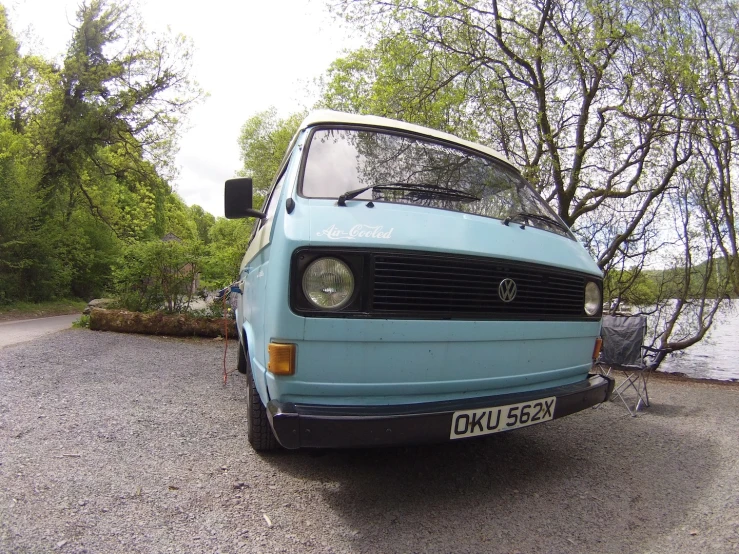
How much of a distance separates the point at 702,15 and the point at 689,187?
333cm

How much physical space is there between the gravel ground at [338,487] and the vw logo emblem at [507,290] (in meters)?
1.08

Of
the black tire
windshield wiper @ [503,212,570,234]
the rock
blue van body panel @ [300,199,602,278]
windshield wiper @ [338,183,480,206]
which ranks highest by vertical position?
windshield wiper @ [338,183,480,206]

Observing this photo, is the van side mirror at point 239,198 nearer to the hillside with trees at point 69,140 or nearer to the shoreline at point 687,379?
the shoreline at point 687,379

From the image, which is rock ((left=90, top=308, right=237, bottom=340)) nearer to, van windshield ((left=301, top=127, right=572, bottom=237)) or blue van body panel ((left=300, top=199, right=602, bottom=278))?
Result: van windshield ((left=301, top=127, right=572, bottom=237))

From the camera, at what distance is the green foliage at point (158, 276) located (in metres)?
9.43

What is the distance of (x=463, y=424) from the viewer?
2.28m

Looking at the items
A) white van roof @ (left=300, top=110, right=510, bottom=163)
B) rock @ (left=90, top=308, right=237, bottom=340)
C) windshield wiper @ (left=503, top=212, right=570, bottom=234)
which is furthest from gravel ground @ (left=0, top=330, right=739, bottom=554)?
rock @ (left=90, top=308, right=237, bottom=340)

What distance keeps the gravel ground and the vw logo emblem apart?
108cm

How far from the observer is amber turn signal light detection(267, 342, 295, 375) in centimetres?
218

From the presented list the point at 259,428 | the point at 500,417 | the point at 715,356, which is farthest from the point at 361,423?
the point at 715,356

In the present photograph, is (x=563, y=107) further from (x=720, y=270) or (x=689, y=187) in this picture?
(x=720, y=270)

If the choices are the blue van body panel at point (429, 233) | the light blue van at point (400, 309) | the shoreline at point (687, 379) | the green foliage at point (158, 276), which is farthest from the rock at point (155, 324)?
the shoreline at point (687, 379)

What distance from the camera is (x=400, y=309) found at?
2.28m

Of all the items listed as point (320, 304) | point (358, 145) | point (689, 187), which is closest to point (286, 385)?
point (320, 304)
